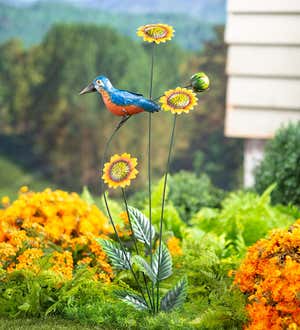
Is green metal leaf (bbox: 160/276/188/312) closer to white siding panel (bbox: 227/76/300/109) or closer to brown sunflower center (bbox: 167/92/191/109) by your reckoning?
brown sunflower center (bbox: 167/92/191/109)

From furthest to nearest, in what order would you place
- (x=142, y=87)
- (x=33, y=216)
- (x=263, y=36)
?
(x=142, y=87)
(x=263, y=36)
(x=33, y=216)

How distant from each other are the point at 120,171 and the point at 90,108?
5.90 meters

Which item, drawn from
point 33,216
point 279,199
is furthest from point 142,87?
point 33,216

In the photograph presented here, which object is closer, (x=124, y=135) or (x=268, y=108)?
(x=268, y=108)

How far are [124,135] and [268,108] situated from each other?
2.54 meters

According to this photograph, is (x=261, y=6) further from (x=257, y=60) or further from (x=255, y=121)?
(x=255, y=121)

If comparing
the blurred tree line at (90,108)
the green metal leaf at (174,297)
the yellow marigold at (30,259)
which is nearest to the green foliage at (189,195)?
the yellow marigold at (30,259)

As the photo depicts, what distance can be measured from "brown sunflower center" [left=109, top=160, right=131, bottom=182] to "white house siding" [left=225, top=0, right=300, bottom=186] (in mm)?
3654

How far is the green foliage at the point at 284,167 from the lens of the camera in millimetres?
4945

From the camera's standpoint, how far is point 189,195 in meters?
5.32

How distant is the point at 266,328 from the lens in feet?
8.13

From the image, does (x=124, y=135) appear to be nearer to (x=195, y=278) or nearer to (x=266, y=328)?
(x=195, y=278)

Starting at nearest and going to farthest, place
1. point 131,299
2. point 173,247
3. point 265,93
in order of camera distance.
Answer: point 131,299 → point 173,247 → point 265,93

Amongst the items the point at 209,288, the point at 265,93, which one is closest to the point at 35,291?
the point at 209,288
